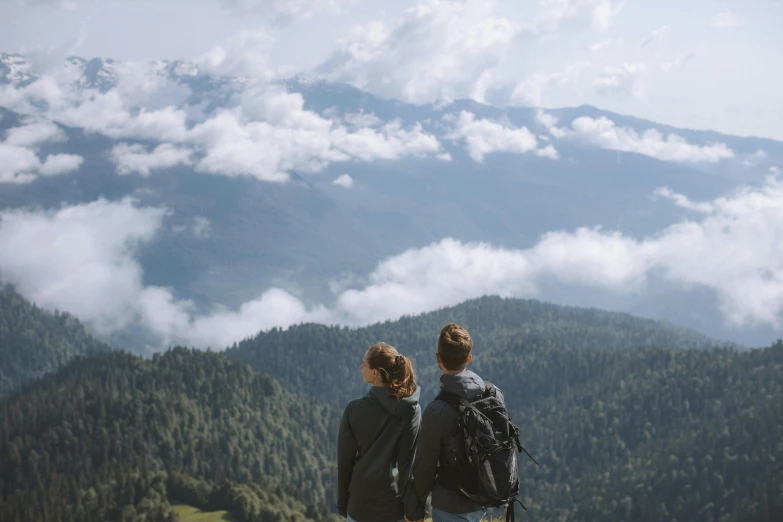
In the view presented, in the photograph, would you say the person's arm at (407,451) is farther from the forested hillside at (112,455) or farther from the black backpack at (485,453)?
the forested hillside at (112,455)

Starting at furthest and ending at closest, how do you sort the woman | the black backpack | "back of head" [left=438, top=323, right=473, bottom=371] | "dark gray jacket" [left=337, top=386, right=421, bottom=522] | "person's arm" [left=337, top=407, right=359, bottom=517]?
"person's arm" [left=337, top=407, right=359, bottom=517]
"dark gray jacket" [left=337, top=386, right=421, bottom=522]
the woman
"back of head" [left=438, top=323, right=473, bottom=371]
the black backpack

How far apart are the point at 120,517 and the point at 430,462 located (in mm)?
131859

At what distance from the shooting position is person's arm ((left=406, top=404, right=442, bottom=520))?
497 inches

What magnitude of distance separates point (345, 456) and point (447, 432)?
2413 mm

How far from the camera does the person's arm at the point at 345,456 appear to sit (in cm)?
1353

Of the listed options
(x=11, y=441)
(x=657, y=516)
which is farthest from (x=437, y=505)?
(x=11, y=441)

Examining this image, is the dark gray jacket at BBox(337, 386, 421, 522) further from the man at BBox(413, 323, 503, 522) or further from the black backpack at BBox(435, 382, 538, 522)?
the black backpack at BBox(435, 382, 538, 522)

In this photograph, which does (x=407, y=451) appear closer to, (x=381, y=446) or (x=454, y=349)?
(x=381, y=446)

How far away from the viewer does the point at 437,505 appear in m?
13.7

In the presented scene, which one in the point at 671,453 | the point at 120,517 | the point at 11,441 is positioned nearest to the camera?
the point at 120,517

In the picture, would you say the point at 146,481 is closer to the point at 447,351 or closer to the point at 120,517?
the point at 120,517

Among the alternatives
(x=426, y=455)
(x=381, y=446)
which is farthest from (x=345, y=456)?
(x=426, y=455)

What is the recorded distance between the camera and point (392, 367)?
12961 millimetres

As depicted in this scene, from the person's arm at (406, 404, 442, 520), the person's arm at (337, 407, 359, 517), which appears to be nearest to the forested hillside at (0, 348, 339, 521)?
the person's arm at (337, 407, 359, 517)
